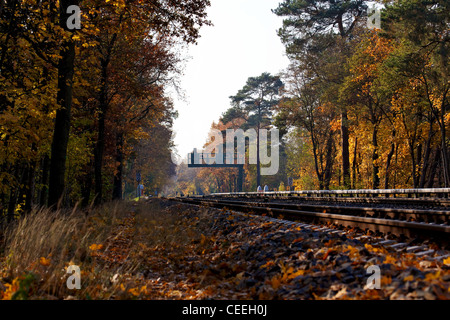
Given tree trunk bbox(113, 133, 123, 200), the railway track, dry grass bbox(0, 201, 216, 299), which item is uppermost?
tree trunk bbox(113, 133, 123, 200)

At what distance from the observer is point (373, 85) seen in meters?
29.1

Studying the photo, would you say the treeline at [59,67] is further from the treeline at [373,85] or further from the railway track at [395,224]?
the treeline at [373,85]

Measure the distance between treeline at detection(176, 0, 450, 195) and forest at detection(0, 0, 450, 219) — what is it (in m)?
0.11

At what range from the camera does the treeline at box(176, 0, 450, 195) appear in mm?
24469

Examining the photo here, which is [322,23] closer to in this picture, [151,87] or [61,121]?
[151,87]

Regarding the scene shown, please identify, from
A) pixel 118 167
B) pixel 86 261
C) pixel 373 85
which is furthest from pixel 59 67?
pixel 373 85

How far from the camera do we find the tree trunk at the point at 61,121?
1175cm

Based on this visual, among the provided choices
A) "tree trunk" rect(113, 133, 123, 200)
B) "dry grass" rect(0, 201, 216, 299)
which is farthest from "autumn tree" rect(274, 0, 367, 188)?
"dry grass" rect(0, 201, 216, 299)

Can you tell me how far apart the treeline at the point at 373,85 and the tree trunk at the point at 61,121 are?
63.5 feet

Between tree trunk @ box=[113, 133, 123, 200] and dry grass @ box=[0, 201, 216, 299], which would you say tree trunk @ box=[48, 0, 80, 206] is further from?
tree trunk @ box=[113, 133, 123, 200]

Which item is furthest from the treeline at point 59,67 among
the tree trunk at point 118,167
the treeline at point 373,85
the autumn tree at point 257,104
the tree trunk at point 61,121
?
the autumn tree at point 257,104
